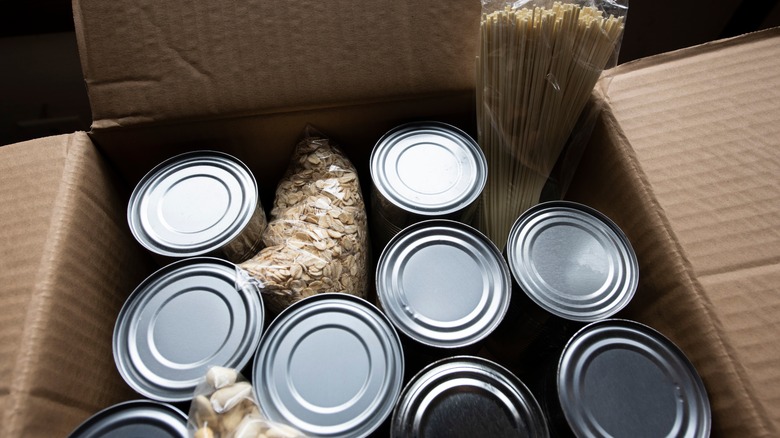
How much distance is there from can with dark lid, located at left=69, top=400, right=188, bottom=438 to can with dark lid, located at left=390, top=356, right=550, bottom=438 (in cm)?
31

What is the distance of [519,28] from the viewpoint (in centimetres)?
93

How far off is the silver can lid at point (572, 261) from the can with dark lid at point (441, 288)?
5 centimetres

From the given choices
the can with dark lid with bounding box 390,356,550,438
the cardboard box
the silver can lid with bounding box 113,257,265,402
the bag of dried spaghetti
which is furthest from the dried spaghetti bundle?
the silver can lid with bounding box 113,257,265,402

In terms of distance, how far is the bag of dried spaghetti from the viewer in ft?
2.85

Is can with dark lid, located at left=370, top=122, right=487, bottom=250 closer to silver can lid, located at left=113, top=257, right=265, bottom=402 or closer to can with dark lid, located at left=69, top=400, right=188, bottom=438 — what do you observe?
silver can lid, located at left=113, top=257, right=265, bottom=402

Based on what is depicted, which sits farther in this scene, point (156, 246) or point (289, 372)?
point (156, 246)

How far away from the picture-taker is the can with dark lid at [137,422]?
2.36 feet

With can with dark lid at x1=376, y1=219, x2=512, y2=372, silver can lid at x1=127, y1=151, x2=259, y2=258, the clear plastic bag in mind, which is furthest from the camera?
silver can lid at x1=127, y1=151, x2=259, y2=258

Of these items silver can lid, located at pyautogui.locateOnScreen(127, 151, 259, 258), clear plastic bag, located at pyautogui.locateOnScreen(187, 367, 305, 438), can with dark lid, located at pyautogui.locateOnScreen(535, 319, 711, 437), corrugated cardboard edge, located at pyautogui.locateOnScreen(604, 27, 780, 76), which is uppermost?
corrugated cardboard edge, located at pyautogui.locateOnScreen(604, 27, 780, 76)

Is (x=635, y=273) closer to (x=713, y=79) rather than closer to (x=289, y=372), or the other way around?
(x=713, y=79)

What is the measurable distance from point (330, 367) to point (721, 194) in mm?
721

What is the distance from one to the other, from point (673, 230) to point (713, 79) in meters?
0.35

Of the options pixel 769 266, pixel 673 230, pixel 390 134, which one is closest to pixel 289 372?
pixel 390 134

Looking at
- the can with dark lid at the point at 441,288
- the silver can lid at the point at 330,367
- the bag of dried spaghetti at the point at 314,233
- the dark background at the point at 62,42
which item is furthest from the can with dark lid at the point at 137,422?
the dark background at the point at 62,42
